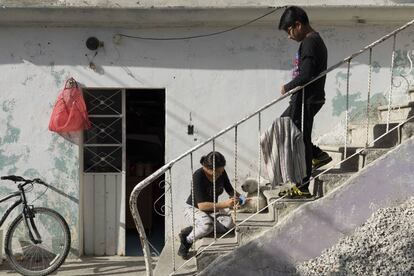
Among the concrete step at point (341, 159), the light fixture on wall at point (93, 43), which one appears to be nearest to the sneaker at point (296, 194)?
the concrete step at point (341, 159)

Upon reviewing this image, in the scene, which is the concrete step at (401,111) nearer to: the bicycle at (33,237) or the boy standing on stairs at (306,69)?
the boy standing on stairs at (306,69)

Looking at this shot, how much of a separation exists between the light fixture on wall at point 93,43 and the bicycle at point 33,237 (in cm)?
180

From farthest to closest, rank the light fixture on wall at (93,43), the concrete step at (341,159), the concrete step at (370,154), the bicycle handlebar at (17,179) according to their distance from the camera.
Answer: the light fixture on wall at (93,43) → the bicycle handlebar at (17,179) → the concrete step at (341,159) → the concrete step at (370,154)

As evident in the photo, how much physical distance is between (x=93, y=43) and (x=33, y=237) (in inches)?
100.0

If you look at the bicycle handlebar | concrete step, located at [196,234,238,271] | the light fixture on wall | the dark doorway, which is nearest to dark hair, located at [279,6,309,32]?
concrete step, located at [196,234,238,271]

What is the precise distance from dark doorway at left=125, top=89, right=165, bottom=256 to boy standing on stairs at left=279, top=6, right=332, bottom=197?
129 inches

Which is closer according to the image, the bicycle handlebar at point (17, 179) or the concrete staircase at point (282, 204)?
the concrete staircase at point (282, 204)

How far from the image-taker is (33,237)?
6.79 metres

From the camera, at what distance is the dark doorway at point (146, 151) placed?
8.10 metres

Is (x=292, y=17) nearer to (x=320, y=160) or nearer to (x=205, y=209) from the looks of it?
(x=320, y=160)

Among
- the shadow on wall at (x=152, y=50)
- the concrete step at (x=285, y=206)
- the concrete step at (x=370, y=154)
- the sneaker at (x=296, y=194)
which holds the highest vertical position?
the shadow on wall at (x=152, y=50)

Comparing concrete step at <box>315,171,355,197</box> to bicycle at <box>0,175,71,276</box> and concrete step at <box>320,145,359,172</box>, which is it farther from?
bicycle at <box>0,175,71,276</box>

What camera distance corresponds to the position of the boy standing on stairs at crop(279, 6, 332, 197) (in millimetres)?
5090

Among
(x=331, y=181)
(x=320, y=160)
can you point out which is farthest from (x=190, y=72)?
(x=331, y=181)
